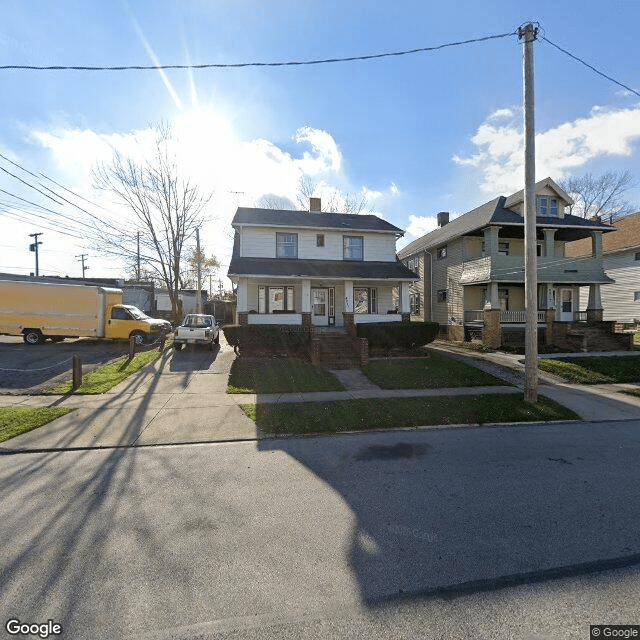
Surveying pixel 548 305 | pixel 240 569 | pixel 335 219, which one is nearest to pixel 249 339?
pixel 335 219

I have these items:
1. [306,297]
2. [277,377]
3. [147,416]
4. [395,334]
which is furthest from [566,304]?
[147,416]

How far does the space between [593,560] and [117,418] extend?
7863 mm

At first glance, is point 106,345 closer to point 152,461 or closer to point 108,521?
point 152,461

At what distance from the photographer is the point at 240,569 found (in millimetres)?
2873

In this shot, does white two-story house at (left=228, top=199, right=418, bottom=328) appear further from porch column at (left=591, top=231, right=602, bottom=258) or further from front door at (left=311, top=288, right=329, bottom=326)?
porch column at (left=591, top=231, right=602, bottom=258)

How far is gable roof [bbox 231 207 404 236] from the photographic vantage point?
1861 centimetres

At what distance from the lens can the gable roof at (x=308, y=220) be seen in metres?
18.6

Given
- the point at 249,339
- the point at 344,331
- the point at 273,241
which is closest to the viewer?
the point at 249,339

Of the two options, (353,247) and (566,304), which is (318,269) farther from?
(566,304)

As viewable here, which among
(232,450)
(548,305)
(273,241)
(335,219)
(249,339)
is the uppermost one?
(335,219)

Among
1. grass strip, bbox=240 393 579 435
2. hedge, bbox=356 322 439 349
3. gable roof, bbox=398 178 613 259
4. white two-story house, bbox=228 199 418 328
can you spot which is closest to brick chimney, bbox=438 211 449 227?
gable roof, bbox=398 178 613 259

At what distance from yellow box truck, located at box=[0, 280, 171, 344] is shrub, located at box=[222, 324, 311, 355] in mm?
5668

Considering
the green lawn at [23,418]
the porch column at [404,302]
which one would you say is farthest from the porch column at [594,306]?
the green lawn at [23,418]

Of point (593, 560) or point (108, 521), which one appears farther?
point (108, 521)
